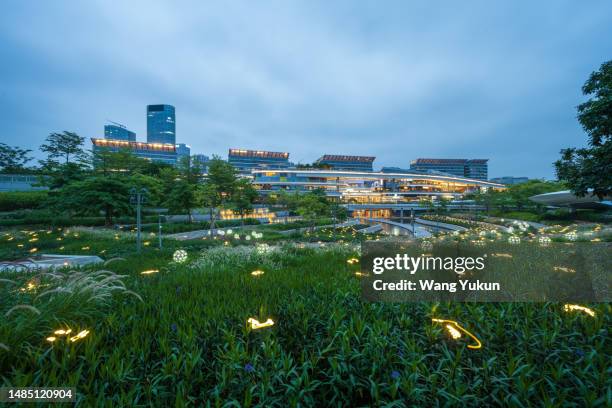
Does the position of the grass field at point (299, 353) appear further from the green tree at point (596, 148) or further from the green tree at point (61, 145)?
the green tree at point (61, 145)

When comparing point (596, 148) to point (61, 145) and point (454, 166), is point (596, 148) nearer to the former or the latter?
point (61, 145)

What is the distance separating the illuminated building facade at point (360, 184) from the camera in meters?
82.5

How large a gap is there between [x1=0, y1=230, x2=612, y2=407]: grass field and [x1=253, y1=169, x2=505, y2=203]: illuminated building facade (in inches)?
2835

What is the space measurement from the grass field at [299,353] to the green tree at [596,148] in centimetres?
1484

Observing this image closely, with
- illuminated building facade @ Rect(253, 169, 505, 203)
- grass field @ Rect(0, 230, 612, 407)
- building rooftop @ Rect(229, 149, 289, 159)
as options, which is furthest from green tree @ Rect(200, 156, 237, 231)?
building rooftop @ Rect(229, 149, 289, 159)

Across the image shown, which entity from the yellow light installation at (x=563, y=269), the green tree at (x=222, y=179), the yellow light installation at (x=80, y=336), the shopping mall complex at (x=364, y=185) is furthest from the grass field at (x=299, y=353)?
the shopping mall complex at (x=364, y=185)

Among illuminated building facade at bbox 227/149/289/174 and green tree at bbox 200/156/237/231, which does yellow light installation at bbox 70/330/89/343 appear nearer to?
green tree at bbox 200/156/237/231

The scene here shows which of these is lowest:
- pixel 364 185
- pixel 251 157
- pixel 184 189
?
pixel 184 189

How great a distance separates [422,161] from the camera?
168m

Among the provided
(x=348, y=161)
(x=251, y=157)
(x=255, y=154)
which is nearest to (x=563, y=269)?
(x=348, y=161)

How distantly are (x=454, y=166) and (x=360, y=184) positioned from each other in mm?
116685

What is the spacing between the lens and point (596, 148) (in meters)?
13.6

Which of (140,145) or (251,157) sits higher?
(140,145)

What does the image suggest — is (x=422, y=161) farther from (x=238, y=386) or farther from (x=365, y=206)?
(x=238, y=386)
